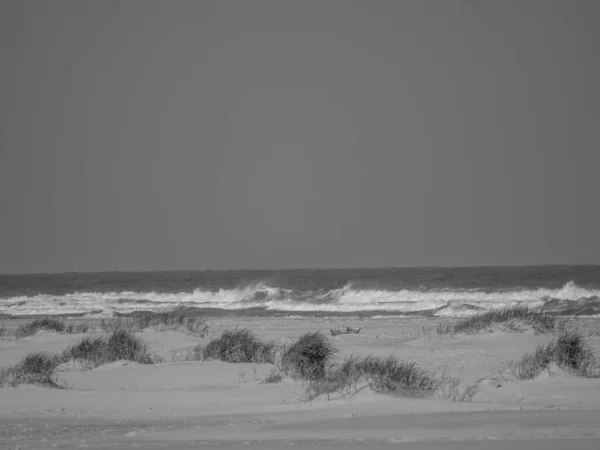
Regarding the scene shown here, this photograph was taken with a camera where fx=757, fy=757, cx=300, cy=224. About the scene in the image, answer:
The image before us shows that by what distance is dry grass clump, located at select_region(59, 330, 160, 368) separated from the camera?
13.9 m

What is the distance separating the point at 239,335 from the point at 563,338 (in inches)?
231

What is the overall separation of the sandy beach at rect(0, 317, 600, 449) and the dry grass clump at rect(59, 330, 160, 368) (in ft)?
1.18

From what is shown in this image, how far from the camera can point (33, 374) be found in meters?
11.4

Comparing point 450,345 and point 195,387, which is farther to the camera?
point 450,345

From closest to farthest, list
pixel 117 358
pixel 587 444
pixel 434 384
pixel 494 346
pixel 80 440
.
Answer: pixel 587 444 < pixel 80 440 < pixel 434 384 < pixel 117 358 < pixel 494 346

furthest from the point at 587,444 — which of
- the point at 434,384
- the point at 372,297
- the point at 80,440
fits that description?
the point at 372,297

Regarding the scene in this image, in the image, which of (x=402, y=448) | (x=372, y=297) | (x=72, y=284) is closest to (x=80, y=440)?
(x=402, y=448)

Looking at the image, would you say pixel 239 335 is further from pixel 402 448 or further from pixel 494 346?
pixel 402 448

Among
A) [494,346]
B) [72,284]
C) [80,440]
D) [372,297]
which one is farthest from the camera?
[72,284]

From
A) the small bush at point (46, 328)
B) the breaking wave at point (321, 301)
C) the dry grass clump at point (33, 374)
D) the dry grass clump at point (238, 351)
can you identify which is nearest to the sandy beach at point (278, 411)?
the dry grass clump at point (33, 374)

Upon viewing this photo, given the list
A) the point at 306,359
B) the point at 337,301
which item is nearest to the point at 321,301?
the point at 337,301

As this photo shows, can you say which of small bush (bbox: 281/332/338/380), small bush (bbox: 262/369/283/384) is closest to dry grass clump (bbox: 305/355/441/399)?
small bush (bbox: 262/369/283/384)

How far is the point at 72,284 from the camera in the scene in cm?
7075

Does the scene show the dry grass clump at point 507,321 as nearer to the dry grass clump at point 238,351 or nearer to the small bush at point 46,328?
the dry grass clump at point 238,351
